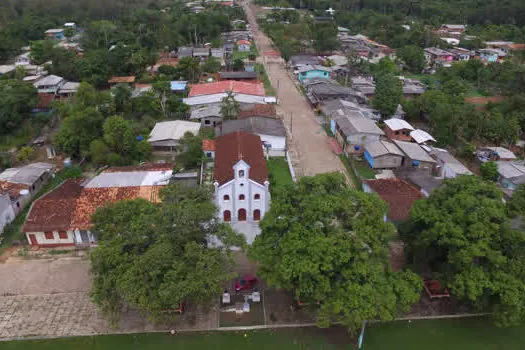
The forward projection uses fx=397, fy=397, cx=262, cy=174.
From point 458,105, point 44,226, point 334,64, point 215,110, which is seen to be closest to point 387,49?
point 334,64

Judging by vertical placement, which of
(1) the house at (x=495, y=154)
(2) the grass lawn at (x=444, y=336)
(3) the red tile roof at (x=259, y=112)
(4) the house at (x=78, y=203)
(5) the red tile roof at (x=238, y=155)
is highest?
(5) the red tile roof at (x=238, y=155)

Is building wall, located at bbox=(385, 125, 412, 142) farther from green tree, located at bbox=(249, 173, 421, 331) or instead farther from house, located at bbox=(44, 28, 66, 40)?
house, located at bbox=(44, 28, 66, 40)

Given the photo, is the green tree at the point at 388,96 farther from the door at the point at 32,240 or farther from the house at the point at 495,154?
the door at the point at 32,240

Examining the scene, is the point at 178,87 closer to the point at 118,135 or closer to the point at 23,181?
the point at 118,135

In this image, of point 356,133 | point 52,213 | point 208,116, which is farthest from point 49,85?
point 356,133

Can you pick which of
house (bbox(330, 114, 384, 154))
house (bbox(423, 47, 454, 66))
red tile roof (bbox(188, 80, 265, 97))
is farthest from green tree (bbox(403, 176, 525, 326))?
house (bbox(423, 47, 454, 66))

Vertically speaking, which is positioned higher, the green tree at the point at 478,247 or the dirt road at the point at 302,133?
the green tree at the point at 478,247

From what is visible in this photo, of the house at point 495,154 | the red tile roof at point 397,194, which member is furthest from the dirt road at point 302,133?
the house at point 495,154
